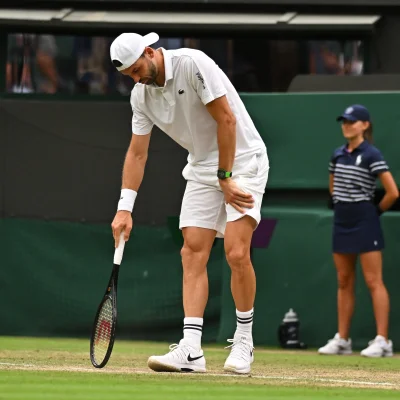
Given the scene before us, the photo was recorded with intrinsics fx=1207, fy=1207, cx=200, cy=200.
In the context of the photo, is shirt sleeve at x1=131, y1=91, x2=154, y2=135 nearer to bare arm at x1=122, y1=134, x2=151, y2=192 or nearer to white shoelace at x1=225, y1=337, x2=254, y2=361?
bare arm at x1=122, y1=134, x2=151, y2=192

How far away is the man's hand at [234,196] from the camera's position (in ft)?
21.6

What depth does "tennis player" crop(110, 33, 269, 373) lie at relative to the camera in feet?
21.2

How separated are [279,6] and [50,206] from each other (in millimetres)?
3391

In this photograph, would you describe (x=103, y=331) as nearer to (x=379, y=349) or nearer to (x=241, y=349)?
(x=241, y=349)

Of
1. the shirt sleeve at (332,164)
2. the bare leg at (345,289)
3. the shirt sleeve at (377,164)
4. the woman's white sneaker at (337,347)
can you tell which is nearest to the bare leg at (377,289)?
the bare leg at (345,289)

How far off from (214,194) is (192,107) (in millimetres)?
525

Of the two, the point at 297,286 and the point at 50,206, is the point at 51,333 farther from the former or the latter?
the point at 297,286

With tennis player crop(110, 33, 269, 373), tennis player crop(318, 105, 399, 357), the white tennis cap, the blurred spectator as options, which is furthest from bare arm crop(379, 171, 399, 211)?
the blurred spectator

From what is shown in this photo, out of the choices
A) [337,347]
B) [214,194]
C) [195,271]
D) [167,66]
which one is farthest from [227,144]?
[337,347]

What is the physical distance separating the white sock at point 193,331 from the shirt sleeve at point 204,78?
1.19 meters

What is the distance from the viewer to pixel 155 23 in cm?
1245

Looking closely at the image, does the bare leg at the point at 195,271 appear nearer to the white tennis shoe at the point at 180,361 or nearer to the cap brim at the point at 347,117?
the white tennis shoe at the point at 180,361

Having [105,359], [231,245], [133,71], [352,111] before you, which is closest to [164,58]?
[133,71]

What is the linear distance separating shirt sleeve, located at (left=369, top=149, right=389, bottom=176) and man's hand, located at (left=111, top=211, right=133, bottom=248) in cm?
316
